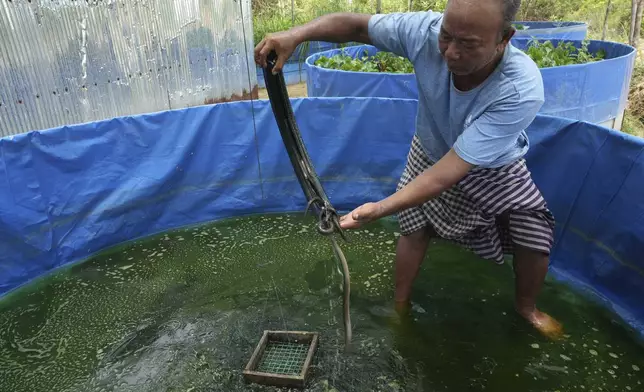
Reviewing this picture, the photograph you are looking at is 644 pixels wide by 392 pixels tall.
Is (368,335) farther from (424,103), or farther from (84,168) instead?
(84,168)

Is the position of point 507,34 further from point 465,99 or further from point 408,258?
point 408,258

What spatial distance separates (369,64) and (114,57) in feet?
8.24

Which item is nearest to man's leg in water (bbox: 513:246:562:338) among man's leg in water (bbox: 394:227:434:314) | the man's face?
man's leg in water (bbox: 394:227:434:314)

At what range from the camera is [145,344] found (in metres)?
2.33

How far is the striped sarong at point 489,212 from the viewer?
2.04 metres

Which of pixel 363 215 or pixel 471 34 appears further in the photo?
pixel 363 215

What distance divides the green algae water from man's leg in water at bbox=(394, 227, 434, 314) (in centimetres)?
13

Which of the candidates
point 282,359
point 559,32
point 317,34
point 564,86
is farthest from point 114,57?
point 559,32

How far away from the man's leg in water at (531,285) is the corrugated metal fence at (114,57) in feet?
7.54

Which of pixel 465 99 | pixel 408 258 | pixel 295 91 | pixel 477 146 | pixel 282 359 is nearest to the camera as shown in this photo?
pixel 477 146

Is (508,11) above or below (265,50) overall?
above

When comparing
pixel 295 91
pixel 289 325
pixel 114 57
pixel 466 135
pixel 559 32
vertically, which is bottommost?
pixel 295 91

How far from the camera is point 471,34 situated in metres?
1.54

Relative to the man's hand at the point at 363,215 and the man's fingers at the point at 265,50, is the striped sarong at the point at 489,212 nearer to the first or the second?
the man's hand at the point at 363,215
